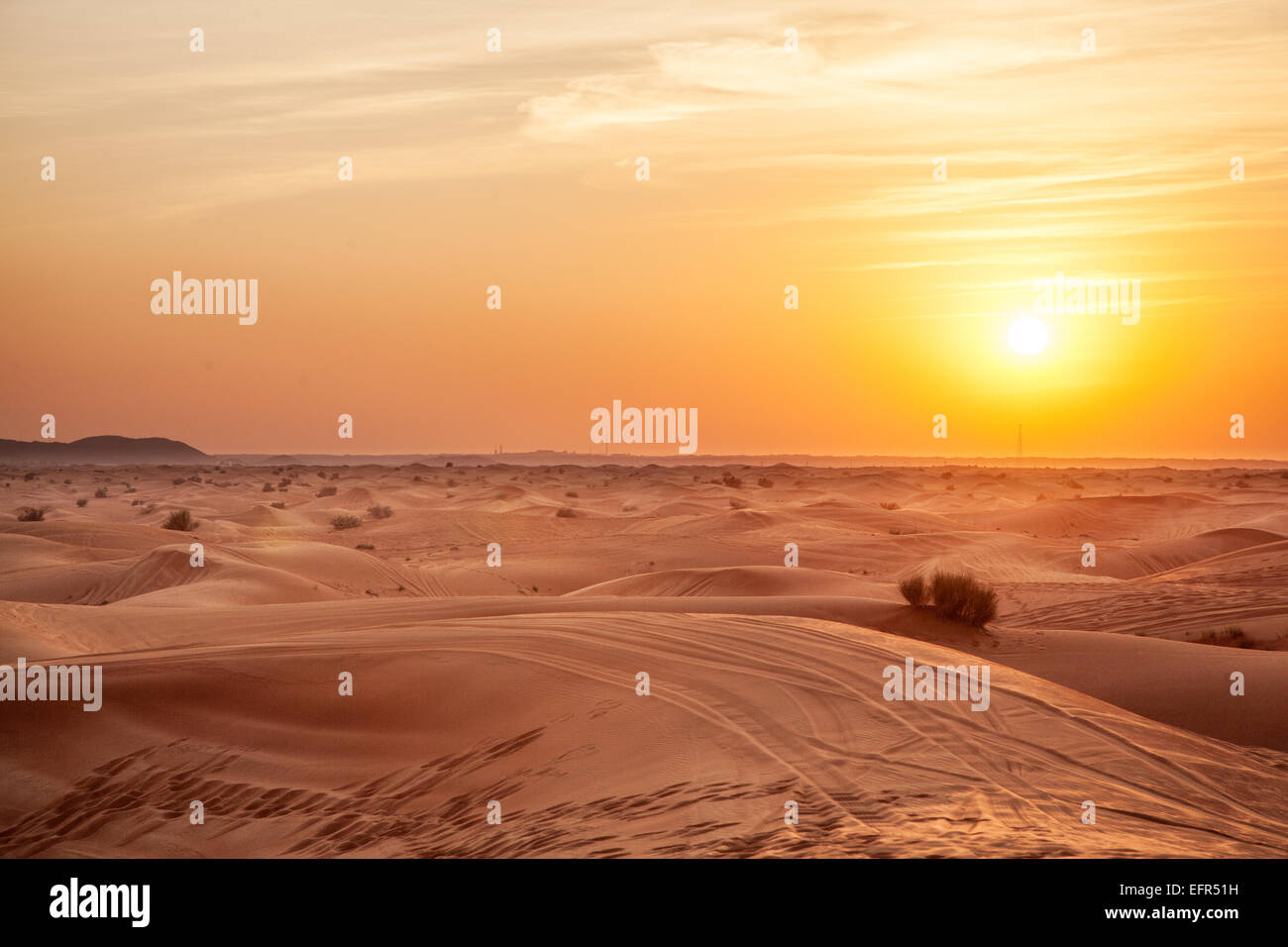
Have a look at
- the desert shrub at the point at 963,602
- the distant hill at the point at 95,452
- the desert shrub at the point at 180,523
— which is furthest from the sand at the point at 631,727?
the distant hill at the point at 95,452

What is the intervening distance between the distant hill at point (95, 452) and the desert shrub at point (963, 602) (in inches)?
6978

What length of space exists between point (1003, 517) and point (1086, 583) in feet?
69.6

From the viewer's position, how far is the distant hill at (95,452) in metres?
169

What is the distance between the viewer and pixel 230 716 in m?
9.60

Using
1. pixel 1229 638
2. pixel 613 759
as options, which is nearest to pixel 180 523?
pixel 613 759

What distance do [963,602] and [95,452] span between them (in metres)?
201

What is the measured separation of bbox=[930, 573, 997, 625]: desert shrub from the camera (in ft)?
49.1

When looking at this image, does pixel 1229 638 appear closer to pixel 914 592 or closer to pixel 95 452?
pixel 914 592

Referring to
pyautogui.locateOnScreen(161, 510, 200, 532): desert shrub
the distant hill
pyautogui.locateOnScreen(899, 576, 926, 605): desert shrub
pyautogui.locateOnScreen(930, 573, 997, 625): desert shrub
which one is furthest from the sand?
the distant hill

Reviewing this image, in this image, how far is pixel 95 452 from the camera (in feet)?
606
